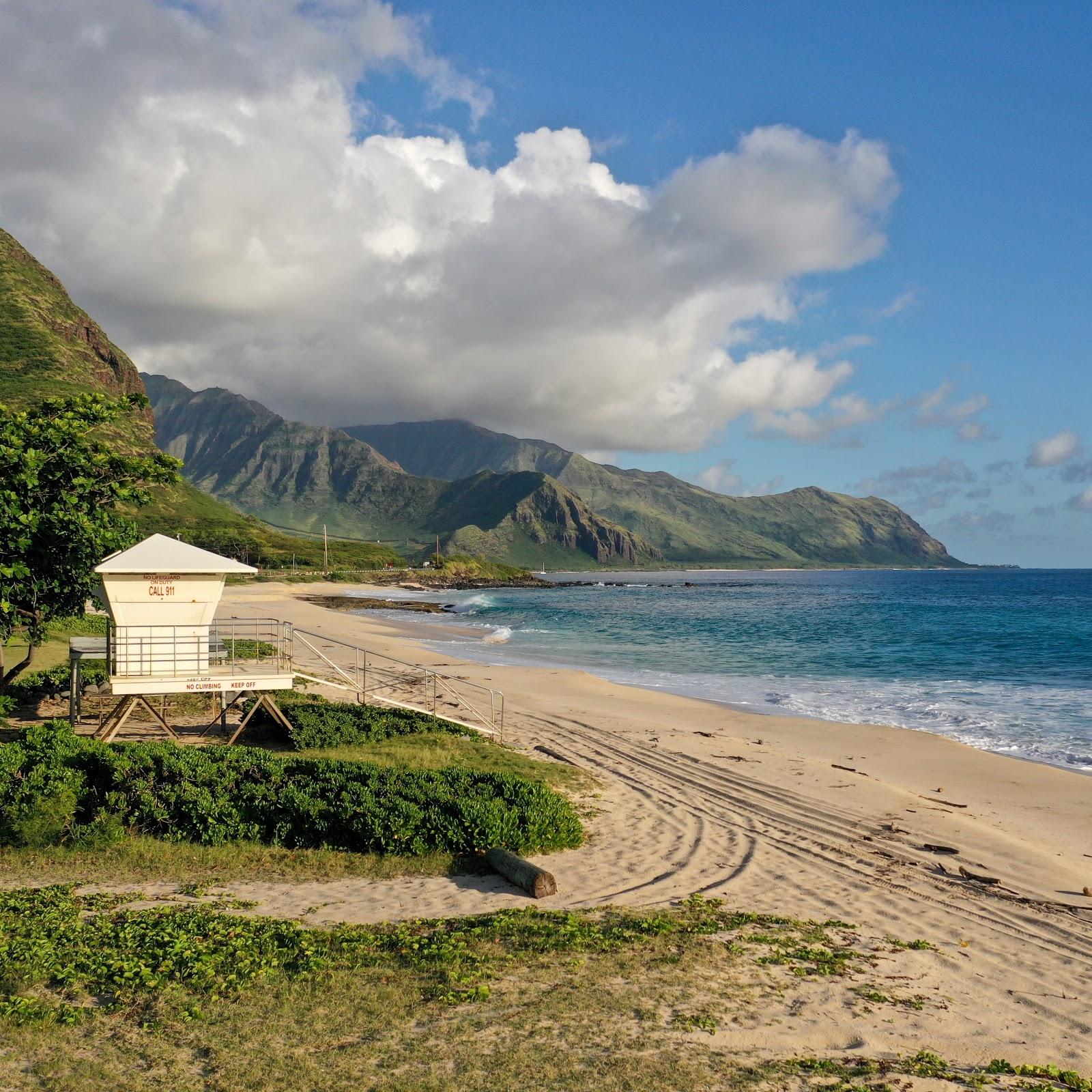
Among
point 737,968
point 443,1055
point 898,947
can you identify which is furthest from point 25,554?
point 898,947

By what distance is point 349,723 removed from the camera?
59.0 ft

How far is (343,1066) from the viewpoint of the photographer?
5824mm

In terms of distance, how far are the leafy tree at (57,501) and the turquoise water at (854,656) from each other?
20.8 m

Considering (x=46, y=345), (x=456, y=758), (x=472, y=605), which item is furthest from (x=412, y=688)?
(x=46, y=345)

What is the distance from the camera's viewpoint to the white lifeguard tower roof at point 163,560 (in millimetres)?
15312

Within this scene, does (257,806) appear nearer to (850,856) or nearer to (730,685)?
(850,856)

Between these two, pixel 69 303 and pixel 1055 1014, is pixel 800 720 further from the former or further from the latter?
pixel 69 303

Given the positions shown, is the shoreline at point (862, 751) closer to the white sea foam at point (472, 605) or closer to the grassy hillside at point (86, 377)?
the white sea foam at point (472, 605)

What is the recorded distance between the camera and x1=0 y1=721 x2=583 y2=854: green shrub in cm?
1122

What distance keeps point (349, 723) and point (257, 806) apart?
253 inches

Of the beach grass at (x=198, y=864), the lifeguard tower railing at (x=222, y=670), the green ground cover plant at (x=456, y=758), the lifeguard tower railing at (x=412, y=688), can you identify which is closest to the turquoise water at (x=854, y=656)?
the lifeguard tower railing at (x=412, y=688)

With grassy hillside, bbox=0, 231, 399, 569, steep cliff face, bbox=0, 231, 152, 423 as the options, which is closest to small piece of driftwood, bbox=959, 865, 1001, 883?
grassy hillside, bbox=0, 231, 399, 569

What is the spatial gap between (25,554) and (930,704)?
28047 mm

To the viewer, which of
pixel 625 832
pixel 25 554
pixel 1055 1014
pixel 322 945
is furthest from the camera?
pixel 25 554
